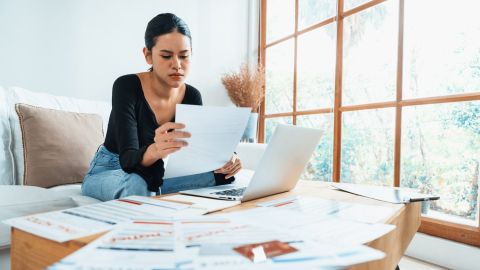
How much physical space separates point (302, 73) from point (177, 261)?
2.58 metres

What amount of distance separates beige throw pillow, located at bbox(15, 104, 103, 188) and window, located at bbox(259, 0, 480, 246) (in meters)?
1.69

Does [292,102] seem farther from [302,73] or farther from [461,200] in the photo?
[461,200]

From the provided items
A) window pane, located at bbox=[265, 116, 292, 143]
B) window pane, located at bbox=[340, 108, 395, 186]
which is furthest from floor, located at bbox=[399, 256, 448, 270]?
window pane, located at bbox=[265, 116, 292, 143]

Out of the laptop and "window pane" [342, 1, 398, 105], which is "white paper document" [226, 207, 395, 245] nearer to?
the laptop

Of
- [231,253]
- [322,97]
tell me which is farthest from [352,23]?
[231,253]

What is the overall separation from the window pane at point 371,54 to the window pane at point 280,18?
69 centimetres

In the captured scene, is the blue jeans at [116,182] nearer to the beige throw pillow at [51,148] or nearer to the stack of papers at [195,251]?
the beige throw pillow at [51,148]

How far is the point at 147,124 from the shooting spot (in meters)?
1.28

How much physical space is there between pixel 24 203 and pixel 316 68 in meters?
2.22

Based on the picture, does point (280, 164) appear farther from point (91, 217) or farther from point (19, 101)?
point (19, 101)

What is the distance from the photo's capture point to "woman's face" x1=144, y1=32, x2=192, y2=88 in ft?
3.99

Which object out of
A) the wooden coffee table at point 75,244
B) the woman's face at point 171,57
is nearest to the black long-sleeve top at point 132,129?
the woman's face at point 171,57

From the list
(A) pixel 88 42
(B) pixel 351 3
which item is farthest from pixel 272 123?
(A) pixel 88 42

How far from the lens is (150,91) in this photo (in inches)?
52.0
